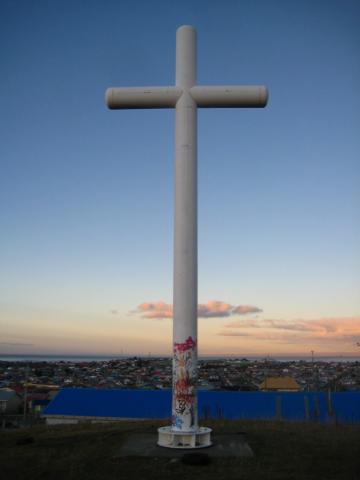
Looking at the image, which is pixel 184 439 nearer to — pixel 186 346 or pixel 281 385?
pixel 186 346

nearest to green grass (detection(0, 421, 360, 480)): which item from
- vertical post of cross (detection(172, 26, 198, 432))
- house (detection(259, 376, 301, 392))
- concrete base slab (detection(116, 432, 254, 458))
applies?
concrete base slab (detection(116, 432, 254, 458))

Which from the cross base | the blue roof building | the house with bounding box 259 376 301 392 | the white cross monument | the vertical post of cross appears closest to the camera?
the cross base

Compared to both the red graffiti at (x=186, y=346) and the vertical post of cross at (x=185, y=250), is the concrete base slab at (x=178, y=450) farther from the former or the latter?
the red graffiti at (x=186, y=346)

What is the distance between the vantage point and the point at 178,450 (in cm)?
1309

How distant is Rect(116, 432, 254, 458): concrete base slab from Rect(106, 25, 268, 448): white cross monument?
36cm

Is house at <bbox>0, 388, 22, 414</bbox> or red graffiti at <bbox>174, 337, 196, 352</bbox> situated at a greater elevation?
red graffiti at <bbox>174, 337, 196, 352</bbox>

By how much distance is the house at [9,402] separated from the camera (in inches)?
1972

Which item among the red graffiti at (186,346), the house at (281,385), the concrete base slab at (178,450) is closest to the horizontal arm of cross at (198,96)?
the red graffiti at (186,346)

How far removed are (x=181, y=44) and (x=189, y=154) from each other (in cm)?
347

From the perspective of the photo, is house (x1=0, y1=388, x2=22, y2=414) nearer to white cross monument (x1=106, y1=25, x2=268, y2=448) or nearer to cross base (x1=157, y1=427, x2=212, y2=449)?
cross base (x1=157, y1=427, x2=212, y2=449)

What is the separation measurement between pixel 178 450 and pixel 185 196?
663 cm

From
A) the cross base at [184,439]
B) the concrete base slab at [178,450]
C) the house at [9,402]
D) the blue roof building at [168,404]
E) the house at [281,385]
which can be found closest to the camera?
the concrete base slab at [178,450]

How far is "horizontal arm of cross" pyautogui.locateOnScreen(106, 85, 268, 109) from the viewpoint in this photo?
15.3 m

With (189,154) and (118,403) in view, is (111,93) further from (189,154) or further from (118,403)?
(118,403)
